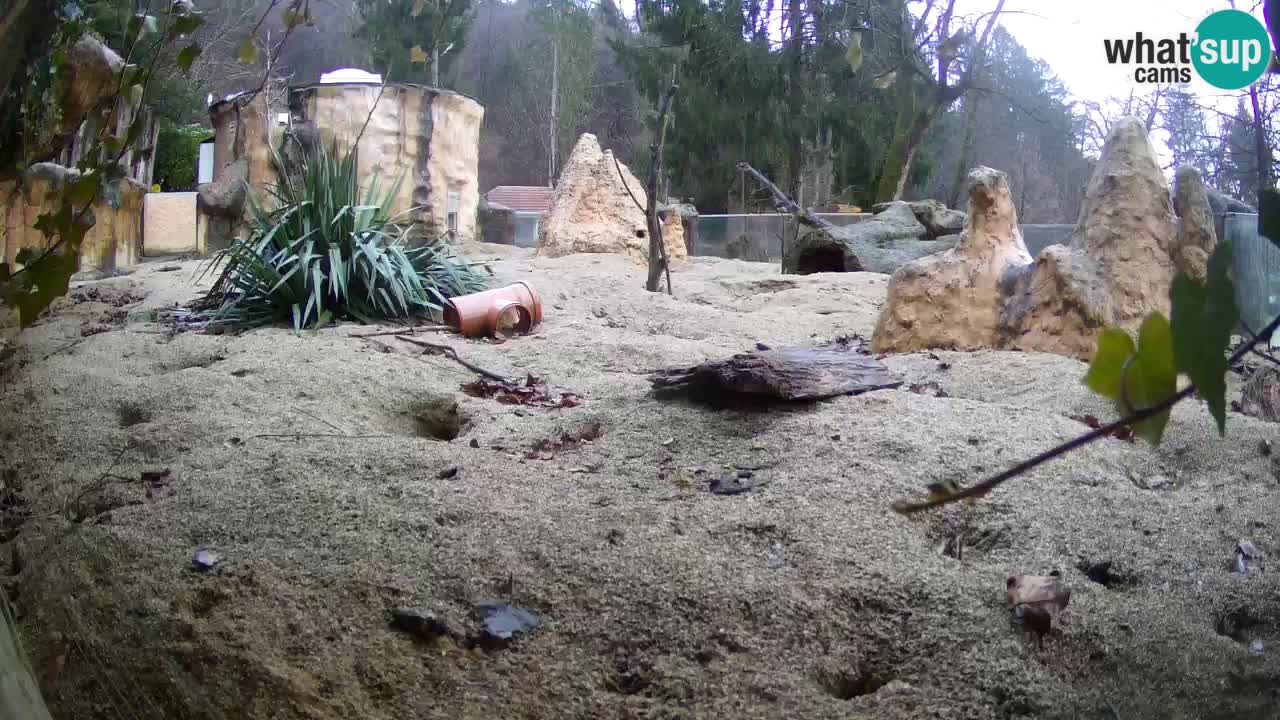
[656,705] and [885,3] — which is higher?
[885,3]

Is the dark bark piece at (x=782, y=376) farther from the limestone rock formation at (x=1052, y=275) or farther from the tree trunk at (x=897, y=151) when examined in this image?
the tree trunk at (x=897, y=151)

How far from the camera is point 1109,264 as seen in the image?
4.02 metres

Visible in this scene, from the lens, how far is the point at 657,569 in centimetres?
177

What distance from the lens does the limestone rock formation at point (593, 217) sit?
9656mm

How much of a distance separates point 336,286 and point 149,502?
2.71 meters

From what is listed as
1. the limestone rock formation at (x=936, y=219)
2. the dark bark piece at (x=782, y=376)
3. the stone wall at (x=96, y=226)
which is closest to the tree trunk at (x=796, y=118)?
the limestone rock formation at (x=936, y=219)

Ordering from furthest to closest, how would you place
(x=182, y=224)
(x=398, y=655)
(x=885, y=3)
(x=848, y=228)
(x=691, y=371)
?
(x=182, y=224)
(x=848, y=228)
(x=885, y=3)
(x=691, y=371)
(x=398, y=655)

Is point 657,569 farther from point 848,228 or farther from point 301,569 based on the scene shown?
point 848,228

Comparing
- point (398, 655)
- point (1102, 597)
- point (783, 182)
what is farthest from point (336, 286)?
point (783, 182)

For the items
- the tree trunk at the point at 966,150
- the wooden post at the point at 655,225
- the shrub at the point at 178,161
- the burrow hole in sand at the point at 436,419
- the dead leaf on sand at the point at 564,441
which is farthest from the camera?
the shrub at the point at 178,161

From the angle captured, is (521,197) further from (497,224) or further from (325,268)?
A: (325,268)

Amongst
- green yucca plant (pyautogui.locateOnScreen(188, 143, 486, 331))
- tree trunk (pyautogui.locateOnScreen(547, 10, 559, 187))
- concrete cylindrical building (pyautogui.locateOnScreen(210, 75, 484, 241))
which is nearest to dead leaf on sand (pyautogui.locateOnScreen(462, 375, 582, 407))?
green yucca plant (pyautogui.locateOnScreen(188, 143, 486, 331))

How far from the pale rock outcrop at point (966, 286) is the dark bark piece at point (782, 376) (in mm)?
1357

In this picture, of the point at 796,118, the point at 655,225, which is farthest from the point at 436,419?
the point at 796,118
